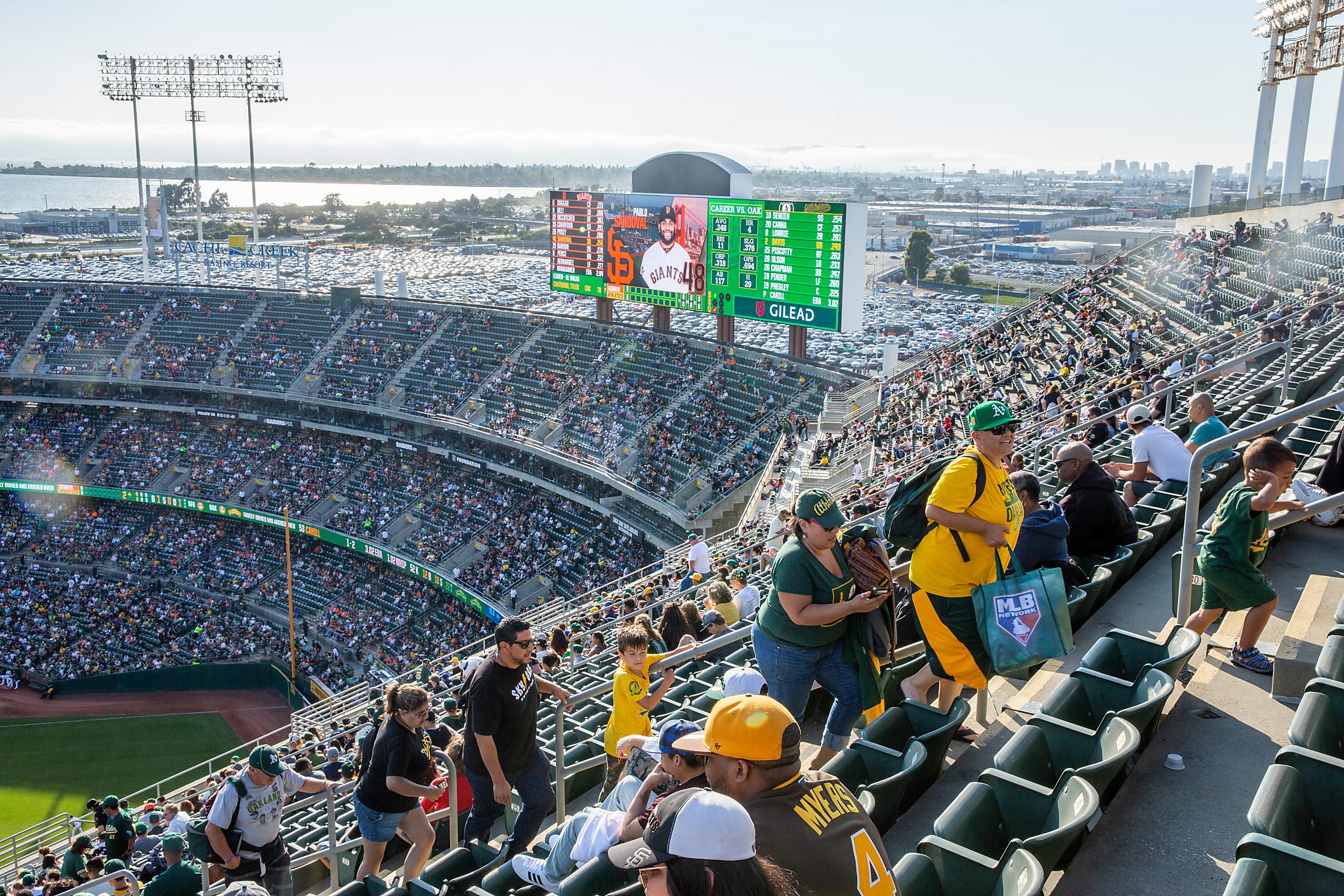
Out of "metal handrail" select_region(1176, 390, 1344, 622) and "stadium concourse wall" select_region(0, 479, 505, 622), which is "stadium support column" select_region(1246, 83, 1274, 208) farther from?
"metal handrail" select_region(1176, 390, 1344, 622)

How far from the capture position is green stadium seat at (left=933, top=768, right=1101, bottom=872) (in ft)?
10.5

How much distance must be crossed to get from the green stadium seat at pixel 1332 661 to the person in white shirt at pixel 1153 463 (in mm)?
3143

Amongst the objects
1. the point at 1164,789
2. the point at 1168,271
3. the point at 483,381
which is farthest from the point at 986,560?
the point at 483,381

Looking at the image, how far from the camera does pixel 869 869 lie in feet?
8.84

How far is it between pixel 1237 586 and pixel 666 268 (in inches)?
912

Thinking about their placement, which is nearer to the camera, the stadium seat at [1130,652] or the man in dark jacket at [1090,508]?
the stadium seat at [1130,652]

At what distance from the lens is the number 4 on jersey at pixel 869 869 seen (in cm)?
267

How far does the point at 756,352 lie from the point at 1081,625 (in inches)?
889

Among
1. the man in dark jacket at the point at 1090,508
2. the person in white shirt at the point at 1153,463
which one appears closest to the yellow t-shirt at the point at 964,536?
the man in dark jacket at the point at 1090,508

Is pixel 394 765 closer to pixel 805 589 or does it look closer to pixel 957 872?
pixel 805 589

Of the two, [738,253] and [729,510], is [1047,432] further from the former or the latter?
[738,253]

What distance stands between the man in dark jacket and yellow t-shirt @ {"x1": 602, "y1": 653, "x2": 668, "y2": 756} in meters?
2.47

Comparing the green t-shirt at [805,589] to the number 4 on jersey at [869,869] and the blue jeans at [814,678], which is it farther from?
the number 4 on jersey at [869,869]

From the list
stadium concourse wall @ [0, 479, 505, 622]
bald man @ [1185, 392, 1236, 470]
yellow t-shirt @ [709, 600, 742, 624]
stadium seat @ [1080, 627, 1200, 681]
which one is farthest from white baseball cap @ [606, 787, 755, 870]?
stadium concourse wall @ [0, 479, 505, 622]
